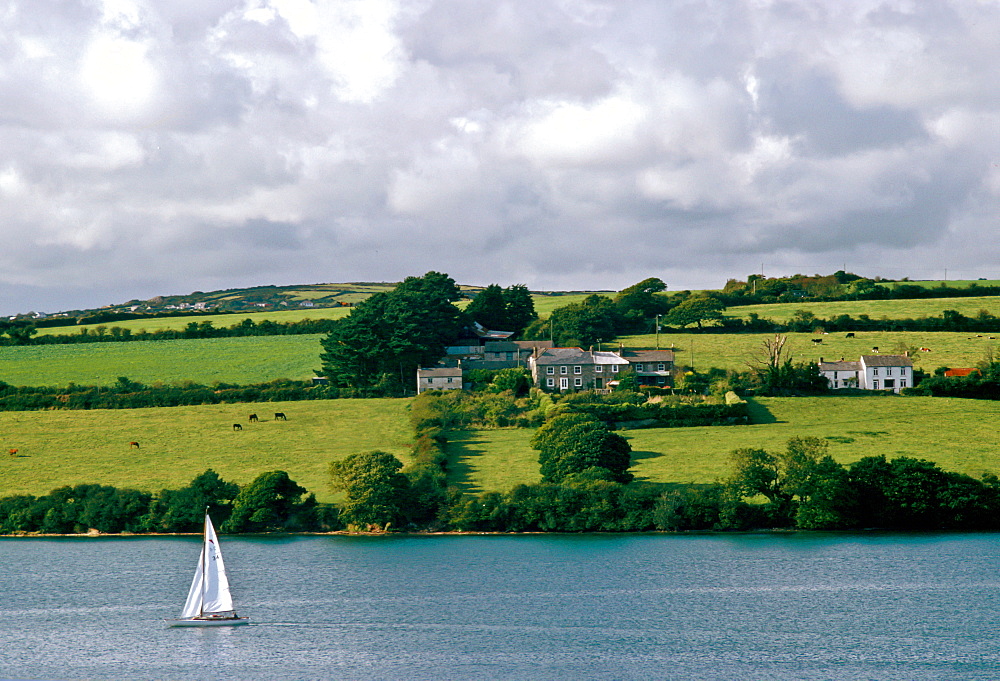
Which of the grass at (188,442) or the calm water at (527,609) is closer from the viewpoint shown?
the calm water at (527,609)

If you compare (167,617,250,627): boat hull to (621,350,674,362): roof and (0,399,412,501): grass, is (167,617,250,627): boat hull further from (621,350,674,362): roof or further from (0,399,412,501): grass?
(621,350,674,362): roof

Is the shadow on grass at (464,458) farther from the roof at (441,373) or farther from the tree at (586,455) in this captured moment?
the roof at (441,373)

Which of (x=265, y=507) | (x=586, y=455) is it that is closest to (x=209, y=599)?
(x=265, y=507)

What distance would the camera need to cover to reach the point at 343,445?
91.6m

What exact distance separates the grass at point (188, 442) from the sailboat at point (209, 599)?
86.4 ft

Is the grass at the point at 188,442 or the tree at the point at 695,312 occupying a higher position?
the tree at the point at 695,312

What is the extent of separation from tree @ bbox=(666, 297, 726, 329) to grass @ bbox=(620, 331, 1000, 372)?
3.94 meters

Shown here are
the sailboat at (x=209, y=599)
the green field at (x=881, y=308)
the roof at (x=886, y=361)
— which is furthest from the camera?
the green field at (x=881, y=308)

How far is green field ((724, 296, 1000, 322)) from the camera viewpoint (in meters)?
146

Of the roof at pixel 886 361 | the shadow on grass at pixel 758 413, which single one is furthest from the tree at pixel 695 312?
the shadow on grass at pixel 758 413

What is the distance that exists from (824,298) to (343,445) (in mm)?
95669

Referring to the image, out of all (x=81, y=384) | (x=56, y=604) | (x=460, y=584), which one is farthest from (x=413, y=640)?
(x=81, y=384)

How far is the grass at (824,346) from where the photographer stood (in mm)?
122375

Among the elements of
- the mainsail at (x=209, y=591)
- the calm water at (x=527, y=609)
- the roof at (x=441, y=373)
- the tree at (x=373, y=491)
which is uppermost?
the roof at (x=441, y=373)
